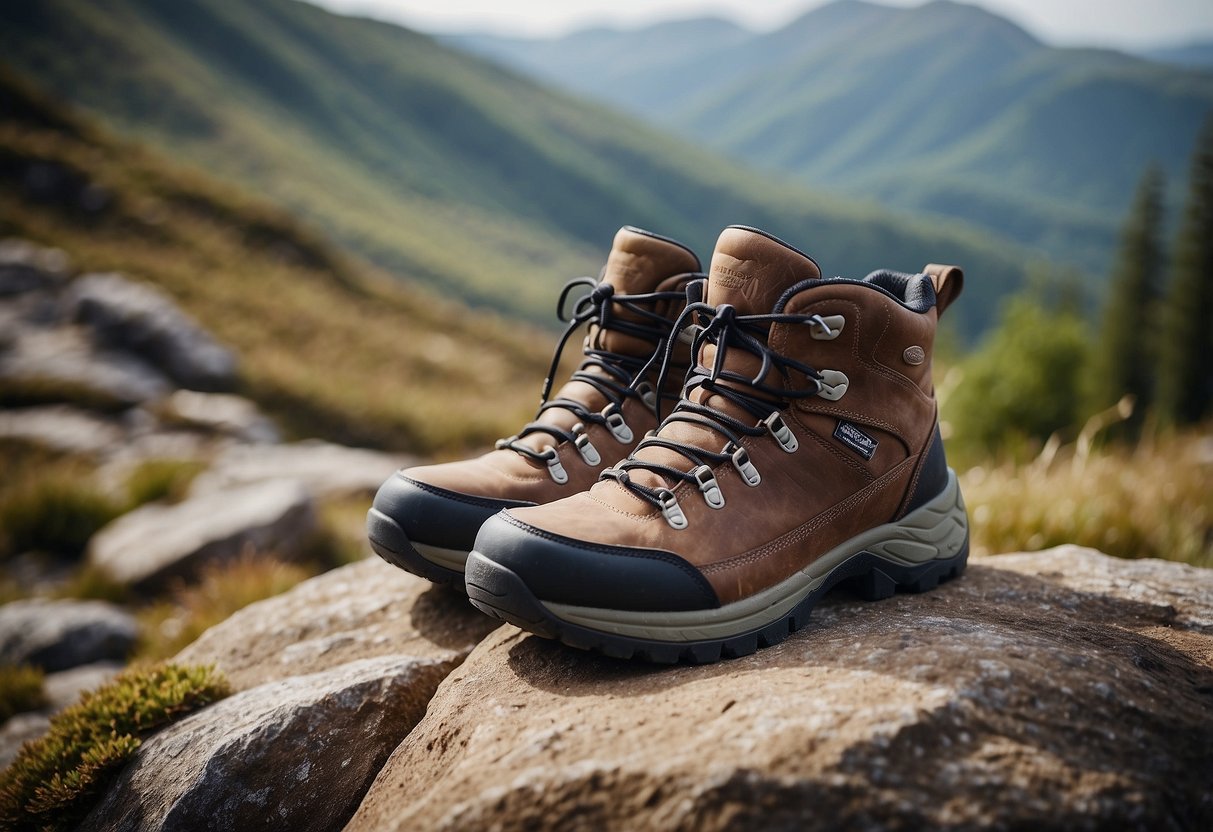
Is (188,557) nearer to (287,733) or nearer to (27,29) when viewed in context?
(287,733)

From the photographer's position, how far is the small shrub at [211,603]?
12.6 feet

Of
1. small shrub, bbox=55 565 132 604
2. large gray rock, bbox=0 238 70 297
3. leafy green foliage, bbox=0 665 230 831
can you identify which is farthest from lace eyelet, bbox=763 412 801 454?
large gray rock, bbox=0 238 70 297

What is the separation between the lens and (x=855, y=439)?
2266 mm

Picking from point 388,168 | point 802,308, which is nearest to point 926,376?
point 802,308

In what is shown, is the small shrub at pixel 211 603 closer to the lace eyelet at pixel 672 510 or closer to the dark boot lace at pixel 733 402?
the dark boot lace at pixel 733 402

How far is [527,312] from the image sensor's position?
99375mm

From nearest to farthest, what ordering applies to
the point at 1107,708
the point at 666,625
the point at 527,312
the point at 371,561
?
the point at 1107,708
the point at 666,625
the point at 371,561
the point at 527,312

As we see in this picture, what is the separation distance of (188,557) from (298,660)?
2936 mm

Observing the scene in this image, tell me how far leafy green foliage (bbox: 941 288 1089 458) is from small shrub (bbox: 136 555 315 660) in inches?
1181

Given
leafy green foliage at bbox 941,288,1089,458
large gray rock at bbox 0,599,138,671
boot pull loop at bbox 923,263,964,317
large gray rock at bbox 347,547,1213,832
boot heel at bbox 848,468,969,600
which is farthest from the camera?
leafy green foliage at bbox 941,288,1089,458

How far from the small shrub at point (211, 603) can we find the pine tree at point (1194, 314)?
45713mm

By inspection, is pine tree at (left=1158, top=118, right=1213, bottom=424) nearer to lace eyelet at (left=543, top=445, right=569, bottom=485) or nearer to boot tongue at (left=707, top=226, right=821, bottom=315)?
boot tongue at (left=707, top=226, right=821, bottom=315)

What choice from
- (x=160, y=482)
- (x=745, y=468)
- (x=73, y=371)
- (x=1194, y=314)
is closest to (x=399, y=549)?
(x=745, y=468)

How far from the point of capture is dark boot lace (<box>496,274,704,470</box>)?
2594 mm
